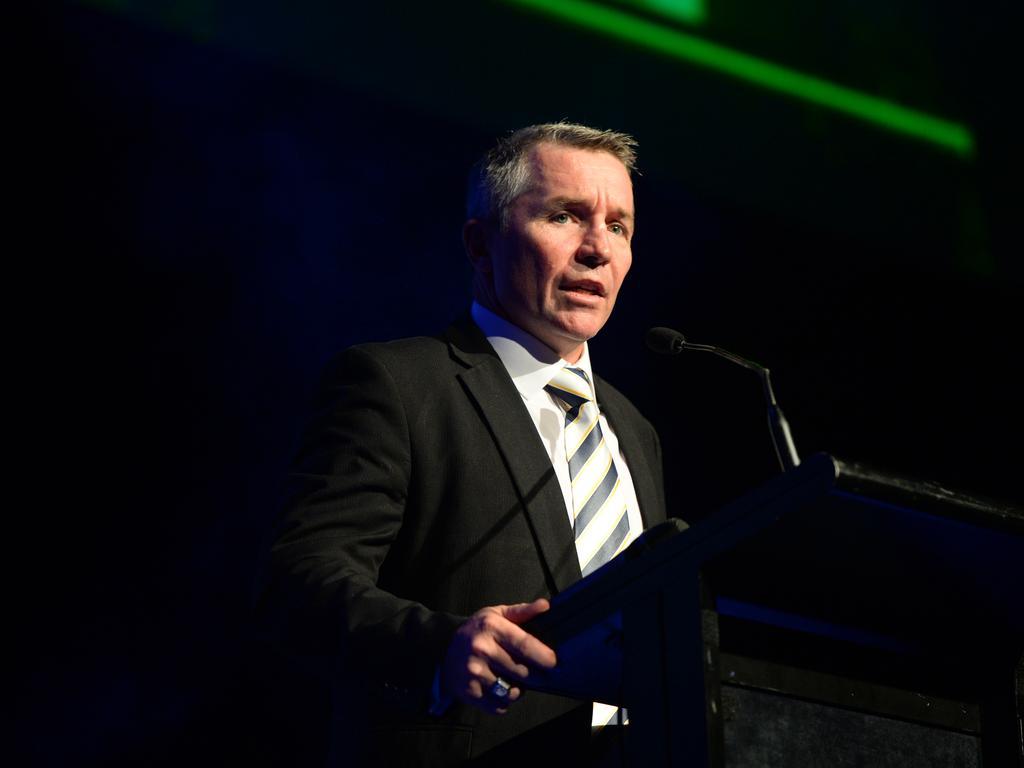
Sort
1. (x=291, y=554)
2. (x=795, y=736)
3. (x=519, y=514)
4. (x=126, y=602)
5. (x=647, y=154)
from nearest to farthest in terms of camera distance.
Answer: (x=795, y=736), (x=291, y=554), (x=519, y=514), (x=126, y=602), (x=647, y=154)

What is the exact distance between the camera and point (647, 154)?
3.21 m

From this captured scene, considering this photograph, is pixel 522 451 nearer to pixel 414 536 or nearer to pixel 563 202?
pixel 414 536

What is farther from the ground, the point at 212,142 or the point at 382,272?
the point at 212,142

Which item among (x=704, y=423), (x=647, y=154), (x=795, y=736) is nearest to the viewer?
(x=795, y=736)

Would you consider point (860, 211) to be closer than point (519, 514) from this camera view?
No

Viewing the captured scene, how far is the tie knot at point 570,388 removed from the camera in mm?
1977

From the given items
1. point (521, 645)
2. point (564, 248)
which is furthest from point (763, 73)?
point (521, 645)

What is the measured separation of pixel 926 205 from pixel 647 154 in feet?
3.17

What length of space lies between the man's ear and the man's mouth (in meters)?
0.22

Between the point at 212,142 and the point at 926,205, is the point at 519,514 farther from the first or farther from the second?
the point at 926,205

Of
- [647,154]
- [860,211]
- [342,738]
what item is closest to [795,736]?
[342,738]

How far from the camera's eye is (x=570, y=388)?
6.53ft

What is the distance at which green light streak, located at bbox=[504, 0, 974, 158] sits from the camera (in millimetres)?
3150

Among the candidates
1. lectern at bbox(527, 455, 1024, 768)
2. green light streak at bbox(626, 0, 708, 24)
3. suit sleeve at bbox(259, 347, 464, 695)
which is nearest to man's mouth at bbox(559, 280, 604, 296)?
suit sleeve at bbox(259, 347, 464, 695)
